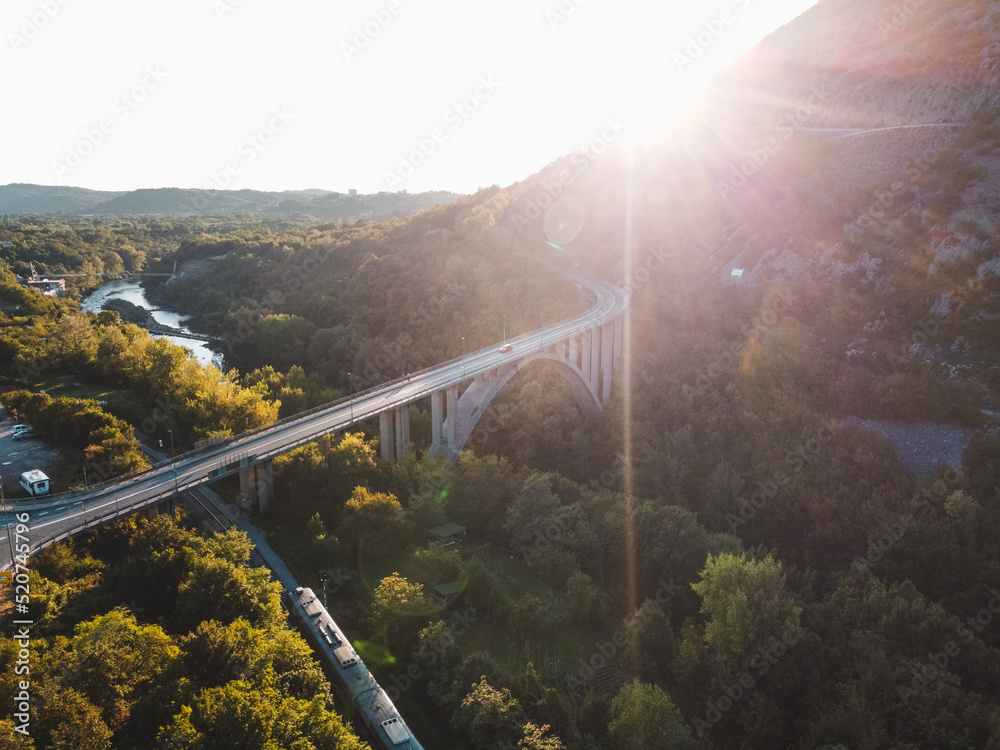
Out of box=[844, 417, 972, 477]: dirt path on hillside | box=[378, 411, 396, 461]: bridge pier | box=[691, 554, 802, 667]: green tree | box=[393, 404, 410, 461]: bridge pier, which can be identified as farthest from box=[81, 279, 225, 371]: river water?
box=[844, 417, 972, 477]: dirt path on hillside

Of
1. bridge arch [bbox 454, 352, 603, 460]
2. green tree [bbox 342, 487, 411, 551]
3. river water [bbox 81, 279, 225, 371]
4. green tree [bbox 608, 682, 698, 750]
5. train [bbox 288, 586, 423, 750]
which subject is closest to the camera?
train [bbox 288, 586, 423, 750]

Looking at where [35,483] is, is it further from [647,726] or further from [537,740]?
[647,726]

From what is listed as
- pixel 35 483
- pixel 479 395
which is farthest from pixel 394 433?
pixel 35 483

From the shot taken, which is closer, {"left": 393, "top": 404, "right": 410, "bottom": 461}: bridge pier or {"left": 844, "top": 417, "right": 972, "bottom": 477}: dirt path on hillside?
{"left": 393, "top": 404, "right": 410, "bottom": 461}: bridge pier

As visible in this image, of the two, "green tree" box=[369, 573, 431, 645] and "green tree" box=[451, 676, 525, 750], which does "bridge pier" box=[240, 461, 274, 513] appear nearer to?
"green tree" box=[369, 573, 431, 645]

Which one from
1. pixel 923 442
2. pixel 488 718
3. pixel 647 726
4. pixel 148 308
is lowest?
pixel 148 308

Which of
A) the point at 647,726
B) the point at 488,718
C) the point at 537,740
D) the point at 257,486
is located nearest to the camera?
the point at 537,740

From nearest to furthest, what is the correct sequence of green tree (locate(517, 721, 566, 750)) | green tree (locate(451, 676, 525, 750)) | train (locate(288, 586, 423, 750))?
green tree (locate(517, 721, 566, 750)) → train (locate(288, 586, 423, 750)) → green tree (locate(451, 676, 525, 750))
